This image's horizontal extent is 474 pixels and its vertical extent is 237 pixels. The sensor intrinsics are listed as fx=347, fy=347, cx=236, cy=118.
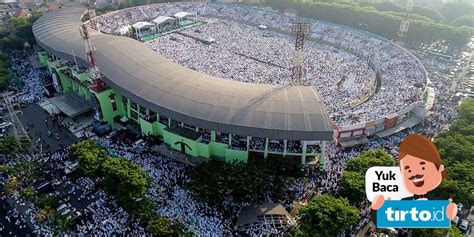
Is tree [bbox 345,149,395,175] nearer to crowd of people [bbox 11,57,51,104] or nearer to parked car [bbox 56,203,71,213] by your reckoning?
parked car [bbox 56,203,71,213]

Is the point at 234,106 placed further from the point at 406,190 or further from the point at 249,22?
the point at 249,22

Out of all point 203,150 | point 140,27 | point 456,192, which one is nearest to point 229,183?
point 203,150

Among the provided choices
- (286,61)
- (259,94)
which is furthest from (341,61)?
(259,94)

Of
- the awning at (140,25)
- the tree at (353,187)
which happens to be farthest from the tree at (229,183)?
the awning at (140,25)

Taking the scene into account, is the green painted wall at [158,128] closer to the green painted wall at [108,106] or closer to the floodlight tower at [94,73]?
the green painted wall at [108,106]

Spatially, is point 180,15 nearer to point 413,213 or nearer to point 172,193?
Result: point 172,193

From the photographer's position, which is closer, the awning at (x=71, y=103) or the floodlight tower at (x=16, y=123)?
the floodlight tower at (x=16, y=123)
